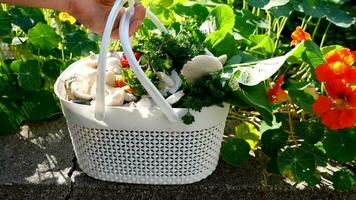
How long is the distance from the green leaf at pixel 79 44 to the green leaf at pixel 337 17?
2.53 feet

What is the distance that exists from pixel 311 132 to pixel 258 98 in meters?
0.22

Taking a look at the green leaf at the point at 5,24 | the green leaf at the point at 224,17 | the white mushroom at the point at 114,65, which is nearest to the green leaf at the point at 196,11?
the green leaf at the point at 224,17

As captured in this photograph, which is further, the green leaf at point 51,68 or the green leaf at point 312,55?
the green leaf at point 51,68

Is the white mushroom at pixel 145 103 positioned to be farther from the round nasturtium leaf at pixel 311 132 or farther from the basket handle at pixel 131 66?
the round nasturtium leaf at pixel 311 132

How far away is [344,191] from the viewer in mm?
1589

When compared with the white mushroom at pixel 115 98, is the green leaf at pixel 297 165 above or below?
below

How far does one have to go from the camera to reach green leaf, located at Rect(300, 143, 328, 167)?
5.01ft

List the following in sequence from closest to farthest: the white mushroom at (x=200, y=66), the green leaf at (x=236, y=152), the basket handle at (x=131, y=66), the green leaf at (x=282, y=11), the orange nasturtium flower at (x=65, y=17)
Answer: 1. the basket handle at (x=131, y=66)
2. the white mushroom at (x=200, y=66)
3. the green leaf at (x=236, y=152)
4. the green leaf at (x=282, y=11)
5. the orange nasturtium flower at (x=65, y=17)

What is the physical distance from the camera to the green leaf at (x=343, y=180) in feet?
5.07

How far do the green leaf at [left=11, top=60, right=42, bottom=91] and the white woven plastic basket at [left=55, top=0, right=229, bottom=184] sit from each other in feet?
0.73

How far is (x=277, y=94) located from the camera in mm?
1556

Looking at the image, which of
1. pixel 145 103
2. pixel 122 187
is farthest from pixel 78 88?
pixel 122 187

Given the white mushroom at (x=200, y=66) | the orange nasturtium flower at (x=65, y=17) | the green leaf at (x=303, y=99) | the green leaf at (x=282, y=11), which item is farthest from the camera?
the orange nasturtium flower at (x=65, y=17)

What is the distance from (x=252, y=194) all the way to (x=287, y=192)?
4.0 inches
